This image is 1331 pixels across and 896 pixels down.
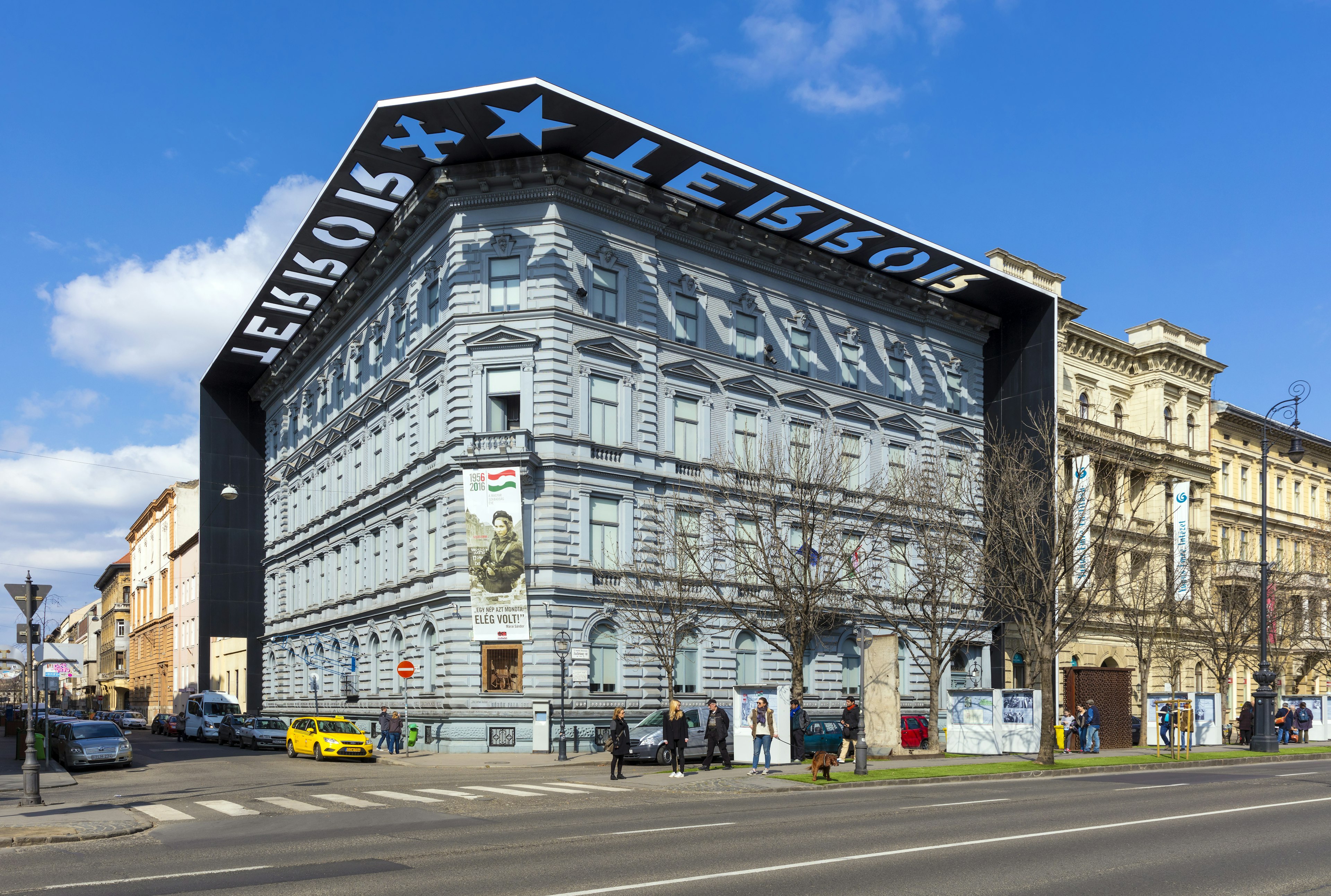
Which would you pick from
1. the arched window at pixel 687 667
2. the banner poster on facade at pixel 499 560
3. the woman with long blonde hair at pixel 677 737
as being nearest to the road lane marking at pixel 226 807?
the woman with long blonde hair at pixel 677 737

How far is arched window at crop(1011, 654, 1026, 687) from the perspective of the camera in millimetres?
55094

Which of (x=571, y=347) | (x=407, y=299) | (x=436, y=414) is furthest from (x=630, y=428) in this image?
(x=407, y=299)

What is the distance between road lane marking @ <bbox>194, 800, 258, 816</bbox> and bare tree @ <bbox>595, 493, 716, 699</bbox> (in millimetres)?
17386

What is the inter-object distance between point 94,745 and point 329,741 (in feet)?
22.9

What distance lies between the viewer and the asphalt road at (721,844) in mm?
11586

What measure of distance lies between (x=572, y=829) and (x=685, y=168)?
28.8 metres

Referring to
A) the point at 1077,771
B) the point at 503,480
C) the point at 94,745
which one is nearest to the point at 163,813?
the point at 94,745

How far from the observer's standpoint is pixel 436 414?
41.6 metres

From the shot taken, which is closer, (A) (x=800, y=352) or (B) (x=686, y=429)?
(B) (x=686, y=429)

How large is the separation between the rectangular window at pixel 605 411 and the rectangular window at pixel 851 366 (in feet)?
40.6

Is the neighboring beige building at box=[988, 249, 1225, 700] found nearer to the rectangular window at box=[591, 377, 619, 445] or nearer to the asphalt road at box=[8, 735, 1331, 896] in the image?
the rectangular window at box=[591, 377, 619, 445]

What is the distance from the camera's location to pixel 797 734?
3225cm

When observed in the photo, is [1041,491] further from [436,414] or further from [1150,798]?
→ [436,414]

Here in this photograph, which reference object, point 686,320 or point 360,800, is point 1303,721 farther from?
point 360,800
